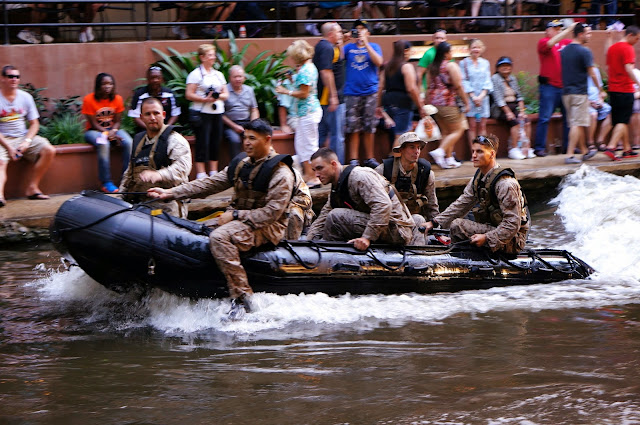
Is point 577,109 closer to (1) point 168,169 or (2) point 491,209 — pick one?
(2) point 491,209

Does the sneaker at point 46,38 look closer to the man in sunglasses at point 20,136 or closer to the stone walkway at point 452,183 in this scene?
the man in sunglasses at point 20,136

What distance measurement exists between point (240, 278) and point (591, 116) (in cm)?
844

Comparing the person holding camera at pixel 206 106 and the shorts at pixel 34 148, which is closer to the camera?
the shorts at pixel 34 148

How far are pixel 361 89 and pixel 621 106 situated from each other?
4346mm

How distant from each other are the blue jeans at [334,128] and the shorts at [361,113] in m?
0.13

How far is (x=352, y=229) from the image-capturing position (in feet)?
27.3

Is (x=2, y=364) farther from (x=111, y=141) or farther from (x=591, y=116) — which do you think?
(x=591, y=116)

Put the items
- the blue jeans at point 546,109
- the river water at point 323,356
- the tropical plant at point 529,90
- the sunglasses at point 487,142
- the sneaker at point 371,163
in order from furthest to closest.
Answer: the tropical plant at point 529,90
the blue jeans at point 546,109
the sneaker at point 371,163
the sunglasses at point 487,142
the river water at point 323,356

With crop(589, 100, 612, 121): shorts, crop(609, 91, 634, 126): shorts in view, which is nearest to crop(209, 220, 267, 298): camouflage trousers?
crop(609, 91, 634, 126): shorts

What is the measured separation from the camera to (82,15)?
12.9m

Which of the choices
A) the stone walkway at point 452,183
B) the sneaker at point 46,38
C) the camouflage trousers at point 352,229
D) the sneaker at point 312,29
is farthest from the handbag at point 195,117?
the sneaker at point 312,29

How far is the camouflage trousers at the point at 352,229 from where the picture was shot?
27.2 feet

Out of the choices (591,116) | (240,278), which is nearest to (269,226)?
(240,278)

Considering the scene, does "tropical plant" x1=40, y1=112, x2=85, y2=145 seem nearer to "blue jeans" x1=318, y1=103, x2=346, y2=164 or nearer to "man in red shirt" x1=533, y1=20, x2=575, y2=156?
"blue jeans" x1=318, y1=103, x2=346, y2=164
